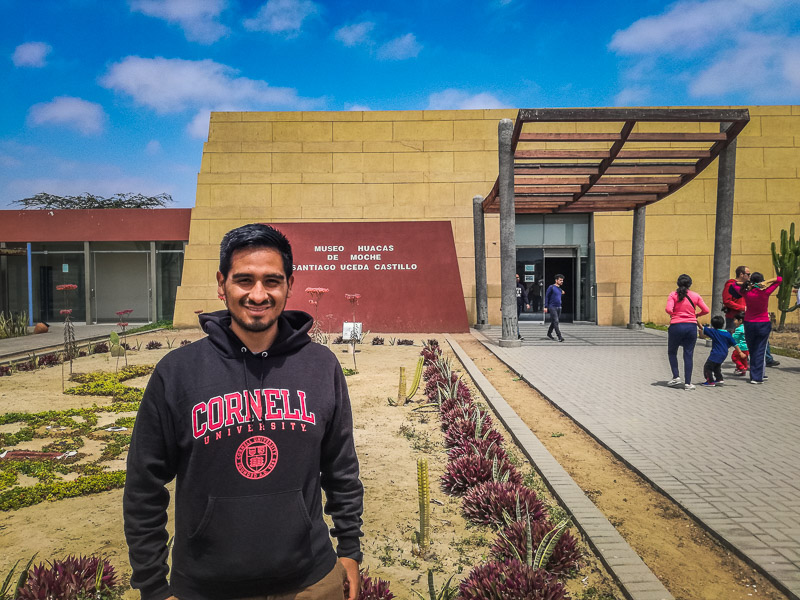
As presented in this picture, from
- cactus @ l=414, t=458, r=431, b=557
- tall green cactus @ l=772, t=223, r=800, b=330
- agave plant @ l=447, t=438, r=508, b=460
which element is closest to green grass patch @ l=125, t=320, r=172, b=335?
→ agave plant @ l=447, t=438, r=508, b=460

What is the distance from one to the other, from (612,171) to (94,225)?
19.3 meters

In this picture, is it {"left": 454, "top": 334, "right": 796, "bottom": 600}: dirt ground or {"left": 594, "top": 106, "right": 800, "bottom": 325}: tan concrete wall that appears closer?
{"left": 454, "top": 334, "right": 796, "bottom": 600}: dirt ground

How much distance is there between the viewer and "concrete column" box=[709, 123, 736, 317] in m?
12.7

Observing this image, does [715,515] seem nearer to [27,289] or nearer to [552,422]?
[552,422]

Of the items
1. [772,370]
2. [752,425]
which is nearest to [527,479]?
[752,425]

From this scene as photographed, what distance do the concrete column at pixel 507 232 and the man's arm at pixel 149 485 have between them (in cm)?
1239

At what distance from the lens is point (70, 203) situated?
38312 mm

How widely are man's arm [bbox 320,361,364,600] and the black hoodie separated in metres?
0.10

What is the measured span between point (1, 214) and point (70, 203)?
18616 millimetres

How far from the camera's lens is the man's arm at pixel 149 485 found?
1.75 meters

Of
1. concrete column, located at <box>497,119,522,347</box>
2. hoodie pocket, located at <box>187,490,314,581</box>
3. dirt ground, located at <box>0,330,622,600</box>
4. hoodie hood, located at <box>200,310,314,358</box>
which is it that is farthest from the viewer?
concrete column, located at <box>497,119,522,347</box>

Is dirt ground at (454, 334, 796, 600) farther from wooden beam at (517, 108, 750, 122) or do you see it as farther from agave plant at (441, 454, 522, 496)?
wooden beam at (517, 108, 750, 122)

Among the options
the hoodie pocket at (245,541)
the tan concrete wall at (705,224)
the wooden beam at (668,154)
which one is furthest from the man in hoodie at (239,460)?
the tan concrete wall at (705,224)

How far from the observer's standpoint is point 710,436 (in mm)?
6051
